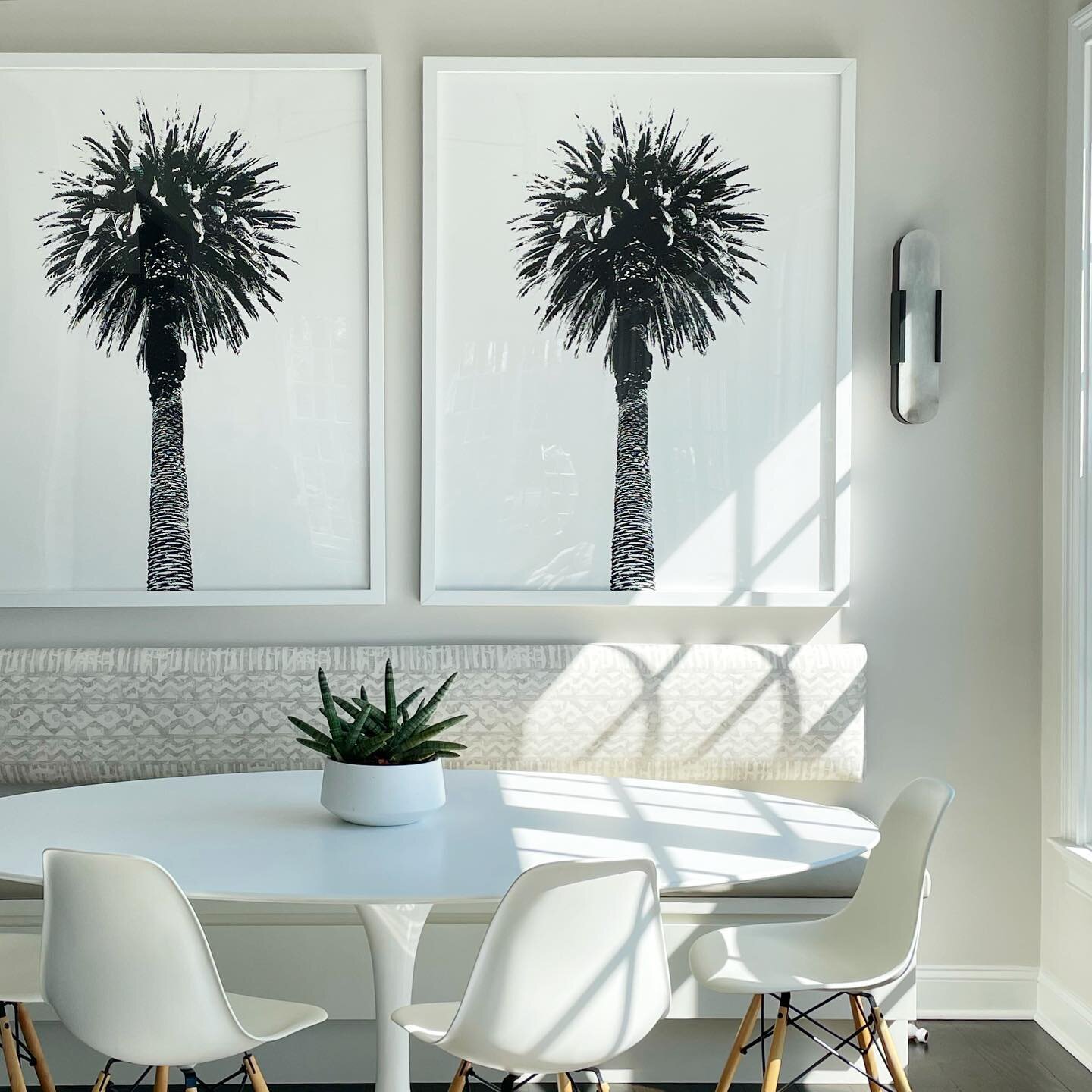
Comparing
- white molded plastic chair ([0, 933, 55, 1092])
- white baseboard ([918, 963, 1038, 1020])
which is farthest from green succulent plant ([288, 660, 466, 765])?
white baseboard ([918, 963, 1038, 1020])

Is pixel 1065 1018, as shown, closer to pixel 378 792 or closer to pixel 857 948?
pixel 857 948

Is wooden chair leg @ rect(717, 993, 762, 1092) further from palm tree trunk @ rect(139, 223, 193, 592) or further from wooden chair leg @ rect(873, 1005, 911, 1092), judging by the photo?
palm tree trunk @ rect(139, 223, 193, 592)

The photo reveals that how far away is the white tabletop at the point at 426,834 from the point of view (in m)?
1.74

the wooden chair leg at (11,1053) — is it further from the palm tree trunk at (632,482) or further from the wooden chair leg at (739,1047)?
the palm tree trunk at (632,482)

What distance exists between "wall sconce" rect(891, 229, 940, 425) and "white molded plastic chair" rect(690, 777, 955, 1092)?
1.20 metres

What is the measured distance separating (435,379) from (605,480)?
552 mm

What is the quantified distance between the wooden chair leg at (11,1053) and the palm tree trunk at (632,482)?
5.81 feet

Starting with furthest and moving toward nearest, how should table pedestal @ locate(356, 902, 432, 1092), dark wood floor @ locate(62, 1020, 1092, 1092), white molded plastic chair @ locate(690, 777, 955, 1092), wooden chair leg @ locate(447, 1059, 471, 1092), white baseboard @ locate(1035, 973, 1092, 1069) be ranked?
white baseboard @ locate(1035, 973, 1092, 1069) < dark wood floor @ locate(62, 1020, 1092, 1092) < white molded plastic chair @ locate(690, 777, 955, 1092) < table pedestal @ locate(356, 902, 432, 1092) < wooden chair leg @ locate(447, 1059, 471, 1092)

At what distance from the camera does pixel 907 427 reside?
312 cm

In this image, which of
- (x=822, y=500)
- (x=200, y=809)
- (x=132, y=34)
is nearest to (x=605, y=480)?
(x=822, y=500)

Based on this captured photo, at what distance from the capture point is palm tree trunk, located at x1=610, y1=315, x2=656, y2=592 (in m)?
3.09

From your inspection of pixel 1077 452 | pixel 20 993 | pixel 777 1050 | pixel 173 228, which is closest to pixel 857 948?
pixel 777 1050

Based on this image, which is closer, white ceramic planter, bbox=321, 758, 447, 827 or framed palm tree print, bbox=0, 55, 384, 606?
white ceramic planter, bbox=321, 758, 447, 827

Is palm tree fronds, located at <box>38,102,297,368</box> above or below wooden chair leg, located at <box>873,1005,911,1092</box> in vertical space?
above
